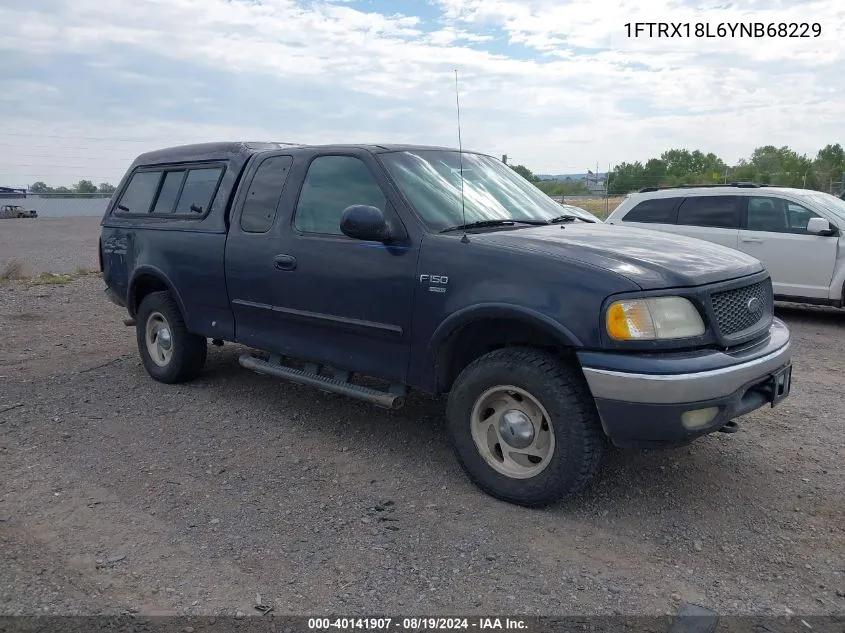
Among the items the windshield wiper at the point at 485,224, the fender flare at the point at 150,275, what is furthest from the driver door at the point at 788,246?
the fender flare at the point at 150,275

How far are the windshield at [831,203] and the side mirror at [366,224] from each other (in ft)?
23.2

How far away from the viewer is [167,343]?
246 inches

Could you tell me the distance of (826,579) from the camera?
3.18 m

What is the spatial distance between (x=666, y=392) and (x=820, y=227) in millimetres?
6762

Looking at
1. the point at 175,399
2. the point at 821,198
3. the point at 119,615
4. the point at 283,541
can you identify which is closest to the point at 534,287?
the point at 283,541

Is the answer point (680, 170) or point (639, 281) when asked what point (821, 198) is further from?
point (680, 170)

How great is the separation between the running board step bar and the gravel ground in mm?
10481

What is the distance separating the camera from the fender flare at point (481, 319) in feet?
11.7

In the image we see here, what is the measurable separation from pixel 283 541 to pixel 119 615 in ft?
2.67

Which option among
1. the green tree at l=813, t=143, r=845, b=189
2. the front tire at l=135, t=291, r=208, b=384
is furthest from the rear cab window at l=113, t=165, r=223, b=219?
the green tree at l=813, t=143, r=845, b=189

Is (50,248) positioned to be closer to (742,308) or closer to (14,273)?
(14,273)

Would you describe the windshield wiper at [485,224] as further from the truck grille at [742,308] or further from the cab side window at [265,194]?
the cab side window at [265,194]

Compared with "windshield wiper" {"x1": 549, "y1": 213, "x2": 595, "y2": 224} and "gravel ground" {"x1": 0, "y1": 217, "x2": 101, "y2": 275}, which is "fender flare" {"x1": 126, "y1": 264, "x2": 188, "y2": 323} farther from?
"gravel ground" {"x1": 0, "y1": 217, "x2": 101, "y2": 275}

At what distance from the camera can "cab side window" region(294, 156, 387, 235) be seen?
4.61m
